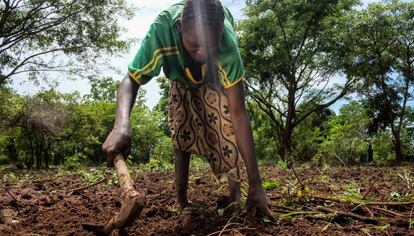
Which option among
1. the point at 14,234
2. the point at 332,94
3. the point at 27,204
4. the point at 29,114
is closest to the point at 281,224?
the point at 14,234

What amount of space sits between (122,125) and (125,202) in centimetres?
42

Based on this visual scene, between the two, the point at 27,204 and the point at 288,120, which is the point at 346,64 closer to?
the point at 288,120

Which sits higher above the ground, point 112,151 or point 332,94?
point 332,94

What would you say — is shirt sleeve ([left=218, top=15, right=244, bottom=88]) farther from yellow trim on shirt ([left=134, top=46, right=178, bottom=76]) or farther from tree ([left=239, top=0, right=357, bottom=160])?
tree ([left=239, top=0, right=357, bottom=160])

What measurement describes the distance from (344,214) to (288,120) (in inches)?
684

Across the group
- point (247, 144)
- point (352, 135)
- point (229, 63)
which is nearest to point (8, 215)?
point (247, 144)

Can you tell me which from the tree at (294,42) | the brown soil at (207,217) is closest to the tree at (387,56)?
the tree at (294,42)

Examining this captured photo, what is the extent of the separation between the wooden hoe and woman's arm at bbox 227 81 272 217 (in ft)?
2.28

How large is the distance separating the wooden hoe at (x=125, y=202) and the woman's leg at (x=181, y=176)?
0.96m

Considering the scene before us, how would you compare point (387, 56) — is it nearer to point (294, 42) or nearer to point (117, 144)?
point (294, 42)

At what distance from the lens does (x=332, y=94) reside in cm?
1966

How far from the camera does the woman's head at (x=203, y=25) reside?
7.25 feet

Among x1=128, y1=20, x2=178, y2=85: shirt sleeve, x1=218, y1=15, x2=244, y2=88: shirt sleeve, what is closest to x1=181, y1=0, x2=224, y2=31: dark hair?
x1=218, y1=15, x2=244, y2=88: shirt sleeve

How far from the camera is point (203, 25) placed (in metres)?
2.21
